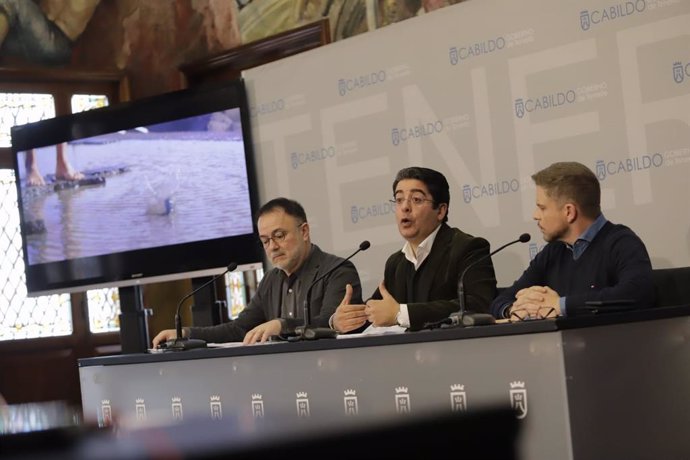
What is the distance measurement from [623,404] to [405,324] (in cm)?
97

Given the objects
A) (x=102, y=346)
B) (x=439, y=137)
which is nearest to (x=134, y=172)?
(x=102, y=346)

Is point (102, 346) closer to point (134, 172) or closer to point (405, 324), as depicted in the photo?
point (134, 172)

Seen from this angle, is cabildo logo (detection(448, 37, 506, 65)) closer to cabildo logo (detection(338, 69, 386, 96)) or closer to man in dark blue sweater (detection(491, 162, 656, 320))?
cabildo logo (detection(338, 69, 386, 96))

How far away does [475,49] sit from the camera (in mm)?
5160

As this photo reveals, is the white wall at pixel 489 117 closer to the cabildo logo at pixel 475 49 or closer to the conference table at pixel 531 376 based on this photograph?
the cabildo logo at pixel 475 49

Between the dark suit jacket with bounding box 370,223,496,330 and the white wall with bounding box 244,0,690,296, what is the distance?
0.71 m

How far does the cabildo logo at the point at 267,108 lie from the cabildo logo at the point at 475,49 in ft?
3.99

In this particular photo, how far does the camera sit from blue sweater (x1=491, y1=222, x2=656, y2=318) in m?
3.50

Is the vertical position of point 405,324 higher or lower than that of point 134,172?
lower

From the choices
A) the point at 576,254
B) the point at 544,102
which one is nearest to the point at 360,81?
the point at 544,102

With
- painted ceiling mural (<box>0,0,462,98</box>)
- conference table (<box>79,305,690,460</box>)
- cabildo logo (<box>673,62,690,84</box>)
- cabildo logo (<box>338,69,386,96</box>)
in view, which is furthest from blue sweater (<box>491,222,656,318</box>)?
painted ceiling mural (<box>0,0,462,98</box>)

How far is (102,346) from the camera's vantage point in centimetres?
738

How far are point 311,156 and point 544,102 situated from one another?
152 centimetres

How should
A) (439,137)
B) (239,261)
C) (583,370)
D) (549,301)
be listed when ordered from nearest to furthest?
(583,370) < (549,301) < (439,137) < (239,261)
